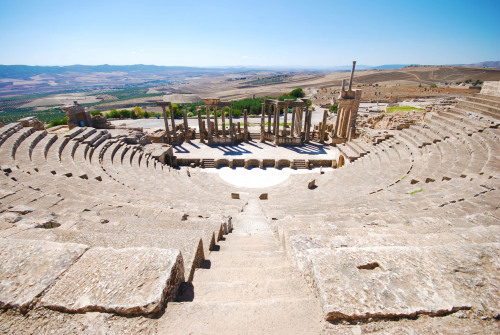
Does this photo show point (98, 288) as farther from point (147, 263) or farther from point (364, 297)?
point (364, 297)

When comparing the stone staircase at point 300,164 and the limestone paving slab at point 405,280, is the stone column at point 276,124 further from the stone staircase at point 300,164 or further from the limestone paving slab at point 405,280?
the limestone paving slab at point 405,280

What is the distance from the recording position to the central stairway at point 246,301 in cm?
206

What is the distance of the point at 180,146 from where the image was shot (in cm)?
2536

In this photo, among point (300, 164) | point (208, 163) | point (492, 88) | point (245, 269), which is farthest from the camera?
point (208, 163)

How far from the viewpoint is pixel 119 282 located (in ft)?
7.63

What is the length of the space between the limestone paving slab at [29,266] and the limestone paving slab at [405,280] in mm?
2808

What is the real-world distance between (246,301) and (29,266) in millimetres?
2437

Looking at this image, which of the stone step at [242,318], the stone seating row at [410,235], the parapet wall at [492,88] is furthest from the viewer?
the parapet wall at [492,88]

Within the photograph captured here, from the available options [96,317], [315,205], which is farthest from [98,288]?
[315,205]

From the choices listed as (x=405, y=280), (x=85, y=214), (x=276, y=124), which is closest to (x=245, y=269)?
(x=405, y=280)

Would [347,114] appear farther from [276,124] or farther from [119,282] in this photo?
[119,282]

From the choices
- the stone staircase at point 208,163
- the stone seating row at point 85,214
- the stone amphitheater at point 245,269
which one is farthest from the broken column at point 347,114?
the stone seating row at point 85,214

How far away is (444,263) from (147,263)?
344 centimetres

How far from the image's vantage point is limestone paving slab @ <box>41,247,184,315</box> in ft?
6.79
